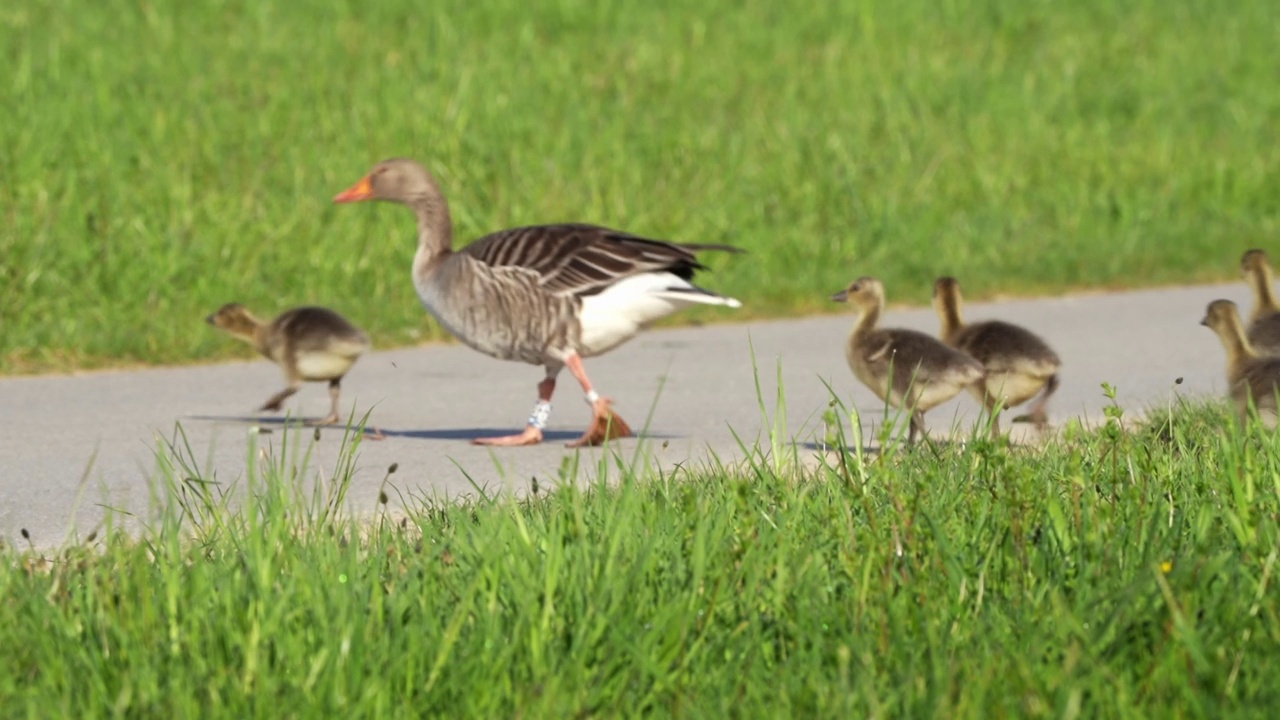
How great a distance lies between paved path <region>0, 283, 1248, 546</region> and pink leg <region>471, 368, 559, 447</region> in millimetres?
96

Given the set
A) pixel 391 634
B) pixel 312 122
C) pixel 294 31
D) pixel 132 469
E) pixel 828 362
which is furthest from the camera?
pixel 294 31

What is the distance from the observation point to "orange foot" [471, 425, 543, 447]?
369 inches

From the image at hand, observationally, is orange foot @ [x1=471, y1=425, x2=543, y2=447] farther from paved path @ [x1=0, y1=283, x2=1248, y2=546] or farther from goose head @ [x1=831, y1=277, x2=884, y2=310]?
goose head @ [x1=831, y1=277, x2=884, y2=310]

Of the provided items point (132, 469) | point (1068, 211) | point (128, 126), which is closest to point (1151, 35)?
point (1068, 211)

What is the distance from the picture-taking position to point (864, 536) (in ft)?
18.4

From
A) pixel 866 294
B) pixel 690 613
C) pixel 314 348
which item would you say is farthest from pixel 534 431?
pixel 690 613

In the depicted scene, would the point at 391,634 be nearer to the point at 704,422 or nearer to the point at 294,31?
the point at 704,422

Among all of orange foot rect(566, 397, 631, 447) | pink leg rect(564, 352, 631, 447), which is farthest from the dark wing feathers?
orange foot rect(566, 397, 631, 447)

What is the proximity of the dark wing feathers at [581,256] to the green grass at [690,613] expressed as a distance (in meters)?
3.52

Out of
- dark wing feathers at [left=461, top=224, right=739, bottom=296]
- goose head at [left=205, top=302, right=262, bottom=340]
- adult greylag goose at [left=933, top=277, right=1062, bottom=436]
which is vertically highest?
dark wing feathers at [left=461, top=224, right=739, bottom=296]

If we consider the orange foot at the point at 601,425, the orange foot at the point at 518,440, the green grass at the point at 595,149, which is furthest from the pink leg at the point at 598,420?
the green grass at the point at 595,149

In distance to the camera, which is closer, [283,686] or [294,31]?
[283,686]

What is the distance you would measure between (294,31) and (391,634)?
1703 cm

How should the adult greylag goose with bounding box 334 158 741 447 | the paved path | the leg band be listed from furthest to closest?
the leg band < the adult greylag goose with bounding box 334 158 741 447 < the paved path
